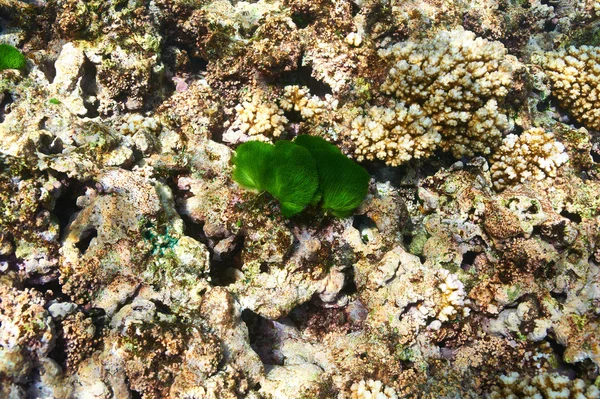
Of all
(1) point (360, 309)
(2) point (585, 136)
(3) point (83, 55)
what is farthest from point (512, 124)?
(3) point (83, 55)

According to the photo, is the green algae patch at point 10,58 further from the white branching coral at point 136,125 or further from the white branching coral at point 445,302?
the white branching coral at point 445,302

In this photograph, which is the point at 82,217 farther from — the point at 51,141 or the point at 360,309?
the point at 360,309

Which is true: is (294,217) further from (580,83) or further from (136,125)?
(580,83)

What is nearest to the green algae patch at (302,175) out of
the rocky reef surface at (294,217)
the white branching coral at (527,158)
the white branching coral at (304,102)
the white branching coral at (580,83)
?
the rocky reef surface at (294,217)

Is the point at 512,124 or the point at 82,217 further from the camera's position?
the point at 512,124

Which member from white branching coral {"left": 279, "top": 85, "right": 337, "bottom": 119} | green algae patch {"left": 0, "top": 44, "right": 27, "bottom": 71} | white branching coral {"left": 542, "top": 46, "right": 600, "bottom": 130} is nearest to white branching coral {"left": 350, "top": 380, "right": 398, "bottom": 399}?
white branching coral {"left": 279, "top": 85, "right": 337, "bottom": 119}

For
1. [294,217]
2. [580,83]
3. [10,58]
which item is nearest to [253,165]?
[294,217]
